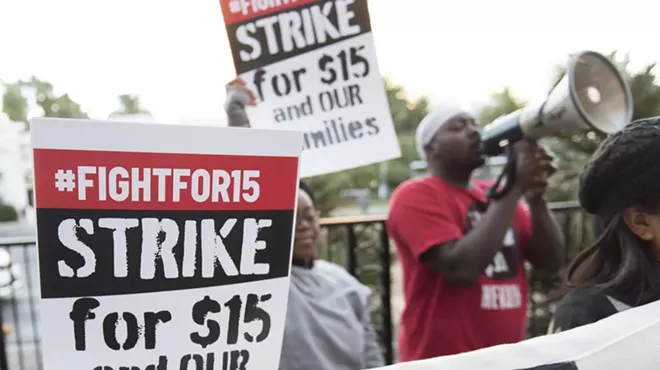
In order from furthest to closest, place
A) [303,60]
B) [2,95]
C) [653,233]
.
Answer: [2,95] → [303,60] → [653,233]

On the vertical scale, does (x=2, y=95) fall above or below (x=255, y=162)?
above

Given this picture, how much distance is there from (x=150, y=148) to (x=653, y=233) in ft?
2.76

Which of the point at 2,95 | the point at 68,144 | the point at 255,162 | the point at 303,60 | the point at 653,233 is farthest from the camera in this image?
the point at 2,95

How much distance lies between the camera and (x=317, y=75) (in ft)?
5.18

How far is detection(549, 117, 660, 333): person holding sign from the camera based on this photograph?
1021mm

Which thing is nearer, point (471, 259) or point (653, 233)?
point (653, 233)

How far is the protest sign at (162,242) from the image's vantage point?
2.48 ft

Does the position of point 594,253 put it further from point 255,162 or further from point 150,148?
point 150,148

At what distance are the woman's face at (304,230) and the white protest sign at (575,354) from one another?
71cm

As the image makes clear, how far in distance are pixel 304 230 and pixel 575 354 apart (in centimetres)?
78

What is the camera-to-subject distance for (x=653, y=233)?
3.52 ft

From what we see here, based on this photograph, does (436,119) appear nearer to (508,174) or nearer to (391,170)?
(508,174)

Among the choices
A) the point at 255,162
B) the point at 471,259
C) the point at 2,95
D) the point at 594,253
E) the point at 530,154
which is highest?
the point at 2,95

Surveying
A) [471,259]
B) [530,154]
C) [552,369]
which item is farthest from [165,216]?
[530,154]
